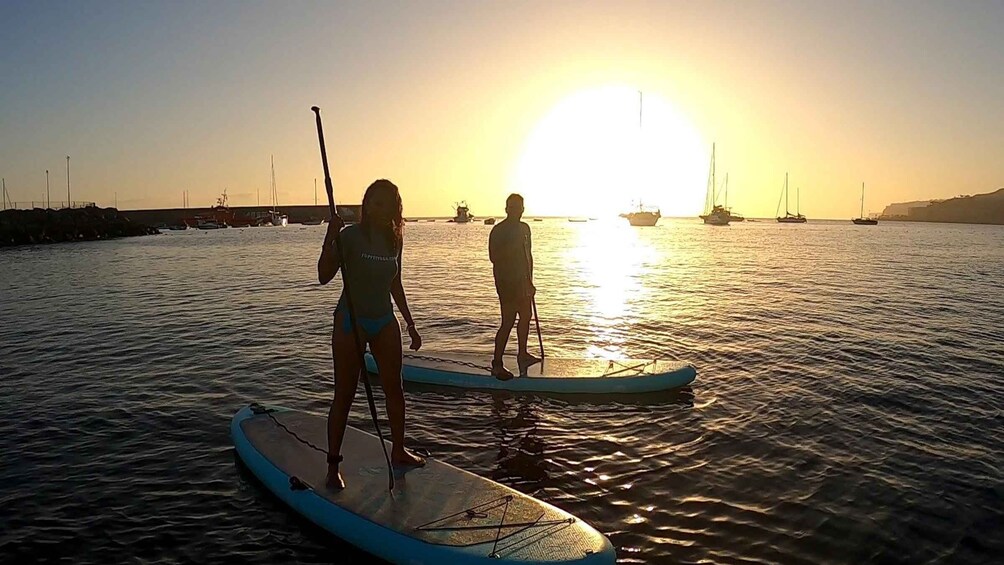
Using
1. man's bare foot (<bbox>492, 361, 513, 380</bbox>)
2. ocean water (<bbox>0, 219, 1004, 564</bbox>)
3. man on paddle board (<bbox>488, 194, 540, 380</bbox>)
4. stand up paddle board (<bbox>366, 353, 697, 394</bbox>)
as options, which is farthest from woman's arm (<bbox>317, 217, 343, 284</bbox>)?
man's bare foot (<bbox>492, 361, 513, 380</bbox>)

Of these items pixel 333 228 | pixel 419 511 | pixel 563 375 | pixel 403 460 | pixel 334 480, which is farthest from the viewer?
pixel 563 375

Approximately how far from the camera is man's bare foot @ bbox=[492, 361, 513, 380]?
35.3 feet

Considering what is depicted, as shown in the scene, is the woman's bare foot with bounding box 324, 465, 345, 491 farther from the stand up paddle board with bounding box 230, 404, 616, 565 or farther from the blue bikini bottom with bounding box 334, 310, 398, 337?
the blue bikini bottom with bounding box 334, 310, 398, 337

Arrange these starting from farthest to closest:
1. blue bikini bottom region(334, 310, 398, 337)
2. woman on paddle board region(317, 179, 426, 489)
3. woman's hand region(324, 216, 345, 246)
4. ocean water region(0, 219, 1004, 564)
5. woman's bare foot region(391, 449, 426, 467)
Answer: woman's bare foot region(391, 449, 426, 467) → ocean water region(0, 219, 1004, 564) → blue bikini bottom region(334, 310, 398, 337) → woman on paddle board region(317, 179, 426, 489) → woman's hand region(324, 216, 345, 246)

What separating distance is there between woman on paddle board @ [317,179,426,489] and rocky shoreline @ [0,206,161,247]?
234ft

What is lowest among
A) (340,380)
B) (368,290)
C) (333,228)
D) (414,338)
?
(340,380)

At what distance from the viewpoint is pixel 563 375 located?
35.4 feet

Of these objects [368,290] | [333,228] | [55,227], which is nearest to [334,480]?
[368,290]

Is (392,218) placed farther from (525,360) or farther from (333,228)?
(525,360)

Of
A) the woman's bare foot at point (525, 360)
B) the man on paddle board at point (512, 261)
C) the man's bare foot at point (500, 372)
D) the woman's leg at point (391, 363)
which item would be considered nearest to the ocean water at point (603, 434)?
the man's bare foot at point (500, 372)

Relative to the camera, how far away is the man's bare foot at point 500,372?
10.8 meters

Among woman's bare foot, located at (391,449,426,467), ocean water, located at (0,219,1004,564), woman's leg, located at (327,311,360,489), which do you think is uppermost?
woman's leg, located at (327,311,360,489)

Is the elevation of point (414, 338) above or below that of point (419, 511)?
above

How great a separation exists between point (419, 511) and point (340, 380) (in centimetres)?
136
